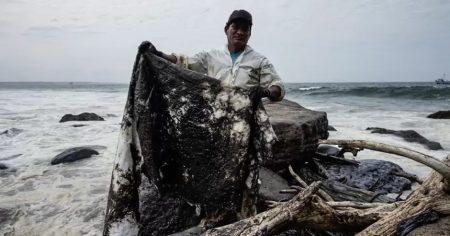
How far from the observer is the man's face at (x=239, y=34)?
10.1ft

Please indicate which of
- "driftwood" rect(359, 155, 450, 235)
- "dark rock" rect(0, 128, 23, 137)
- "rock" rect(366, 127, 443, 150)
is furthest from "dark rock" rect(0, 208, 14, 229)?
"rock" rect(366, 127, 443, 150)

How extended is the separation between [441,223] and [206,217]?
5.71 feet

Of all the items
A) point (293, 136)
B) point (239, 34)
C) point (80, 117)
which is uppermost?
point (239, 34)

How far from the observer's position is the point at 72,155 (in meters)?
7.13

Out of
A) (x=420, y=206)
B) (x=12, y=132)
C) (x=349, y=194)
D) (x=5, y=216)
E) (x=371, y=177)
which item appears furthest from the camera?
(x=12, y=132)

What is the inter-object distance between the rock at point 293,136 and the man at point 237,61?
1343 mm

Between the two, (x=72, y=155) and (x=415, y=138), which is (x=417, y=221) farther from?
(x=415, y=138)

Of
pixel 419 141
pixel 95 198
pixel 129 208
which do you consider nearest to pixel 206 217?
pixel 129 208

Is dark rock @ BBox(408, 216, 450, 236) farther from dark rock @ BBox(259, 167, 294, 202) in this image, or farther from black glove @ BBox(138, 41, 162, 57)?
black glove @ BBox(138, 41, 162, 57)

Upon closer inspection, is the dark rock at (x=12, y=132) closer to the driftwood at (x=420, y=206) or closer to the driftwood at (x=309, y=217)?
the driftwood at (x=309, y=217)

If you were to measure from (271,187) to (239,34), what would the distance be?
1.71m

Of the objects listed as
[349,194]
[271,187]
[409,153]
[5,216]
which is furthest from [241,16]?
[5,216]

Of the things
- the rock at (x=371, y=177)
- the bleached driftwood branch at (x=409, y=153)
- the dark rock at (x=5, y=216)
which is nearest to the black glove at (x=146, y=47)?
the bleached driftwood branch at (x=409, y=153)

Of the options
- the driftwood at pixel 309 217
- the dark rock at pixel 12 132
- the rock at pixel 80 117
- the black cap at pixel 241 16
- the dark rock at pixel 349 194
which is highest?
the black cap at pixel 241 16
